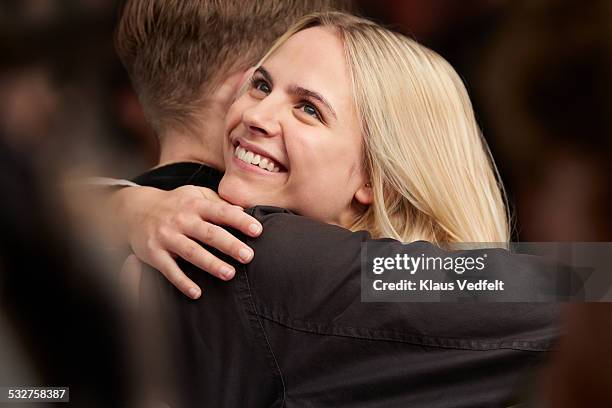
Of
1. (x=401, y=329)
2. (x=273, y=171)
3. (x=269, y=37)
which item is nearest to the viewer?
(x=401, y=329)

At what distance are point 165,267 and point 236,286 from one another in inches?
3.5

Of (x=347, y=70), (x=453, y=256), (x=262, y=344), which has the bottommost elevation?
(x=262, y=344)

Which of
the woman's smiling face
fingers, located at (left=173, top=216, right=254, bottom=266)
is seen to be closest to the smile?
the woman's smiling face

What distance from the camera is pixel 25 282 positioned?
3.08ft

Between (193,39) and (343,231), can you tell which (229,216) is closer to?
(343,231)

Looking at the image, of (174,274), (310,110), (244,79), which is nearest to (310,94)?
(310,110)

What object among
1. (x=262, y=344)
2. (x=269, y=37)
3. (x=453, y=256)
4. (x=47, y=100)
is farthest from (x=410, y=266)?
(x=47, y=100)

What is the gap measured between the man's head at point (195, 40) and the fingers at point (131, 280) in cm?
19

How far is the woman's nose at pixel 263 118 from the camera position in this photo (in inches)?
33.8

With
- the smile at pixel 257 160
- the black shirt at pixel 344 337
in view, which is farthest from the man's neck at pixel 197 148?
the black shirt at pixel 344 337

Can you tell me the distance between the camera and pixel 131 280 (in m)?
0.90

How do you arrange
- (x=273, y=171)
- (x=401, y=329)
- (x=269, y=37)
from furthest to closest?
(x=269, y=37), (x=273, y=171), (x=401, y=329)

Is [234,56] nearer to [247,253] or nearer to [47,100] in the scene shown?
[47,100]

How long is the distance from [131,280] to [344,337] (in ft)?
0.92
